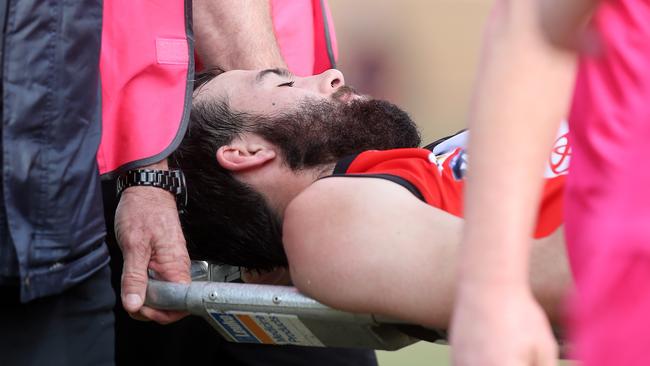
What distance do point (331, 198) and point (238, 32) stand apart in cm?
87

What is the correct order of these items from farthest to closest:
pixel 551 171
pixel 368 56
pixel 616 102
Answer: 1. pixel 368 56
2. pixel 551 171
3. pixel 616 102

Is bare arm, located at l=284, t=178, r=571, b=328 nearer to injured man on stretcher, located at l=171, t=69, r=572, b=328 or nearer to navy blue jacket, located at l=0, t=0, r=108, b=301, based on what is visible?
injured man on stretcher, located at l=171, t=69, r=572, b=328

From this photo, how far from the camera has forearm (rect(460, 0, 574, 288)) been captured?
944 millimetres

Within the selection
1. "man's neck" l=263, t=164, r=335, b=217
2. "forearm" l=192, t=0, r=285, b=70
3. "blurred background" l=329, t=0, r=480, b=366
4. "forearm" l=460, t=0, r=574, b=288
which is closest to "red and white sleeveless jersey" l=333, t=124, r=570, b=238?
"man's neck" l=263, t=164, r=335, b=217

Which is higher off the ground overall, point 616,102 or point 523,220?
point 616,102

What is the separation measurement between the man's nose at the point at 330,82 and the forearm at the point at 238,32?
0.20 meters

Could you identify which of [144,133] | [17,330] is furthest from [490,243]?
[144,133]

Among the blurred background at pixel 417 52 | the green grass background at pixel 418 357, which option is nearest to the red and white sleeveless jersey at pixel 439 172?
the green grass background at pixel 418 357

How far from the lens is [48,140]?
1506mm

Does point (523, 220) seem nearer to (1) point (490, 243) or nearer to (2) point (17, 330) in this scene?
(1) point (490, 243)

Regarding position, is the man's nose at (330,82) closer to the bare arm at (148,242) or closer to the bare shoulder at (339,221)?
the bare arm at (148,242)

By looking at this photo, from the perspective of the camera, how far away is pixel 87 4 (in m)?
1.57

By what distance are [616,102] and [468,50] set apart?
4.38 meters

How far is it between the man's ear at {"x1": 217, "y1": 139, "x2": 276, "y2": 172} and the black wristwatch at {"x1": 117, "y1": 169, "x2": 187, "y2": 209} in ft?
0.64
